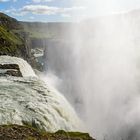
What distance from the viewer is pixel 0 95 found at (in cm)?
4331

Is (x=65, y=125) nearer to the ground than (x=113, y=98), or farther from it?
farther from it

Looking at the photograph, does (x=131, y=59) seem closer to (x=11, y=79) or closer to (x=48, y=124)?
(x=11, y=79)

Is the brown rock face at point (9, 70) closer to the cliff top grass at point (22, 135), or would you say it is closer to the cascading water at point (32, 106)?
the cascading water at point (32, 106)

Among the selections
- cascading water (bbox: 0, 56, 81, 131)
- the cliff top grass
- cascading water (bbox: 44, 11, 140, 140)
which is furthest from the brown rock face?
the cliff top grass

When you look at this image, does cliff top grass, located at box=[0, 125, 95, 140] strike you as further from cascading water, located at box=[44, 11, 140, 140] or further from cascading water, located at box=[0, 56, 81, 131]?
cascading water, located at box=[44, 11, 140, 140]

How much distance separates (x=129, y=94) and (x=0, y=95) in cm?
7021

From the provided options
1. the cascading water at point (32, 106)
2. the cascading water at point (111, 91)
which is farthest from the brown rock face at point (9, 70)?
the cascading water at point (111, 91)

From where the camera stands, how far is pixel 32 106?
41.0 meters

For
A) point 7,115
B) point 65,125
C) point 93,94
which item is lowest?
point 93,94

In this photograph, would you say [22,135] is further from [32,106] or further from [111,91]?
[111,91]

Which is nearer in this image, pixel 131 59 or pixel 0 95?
pixel 0 95

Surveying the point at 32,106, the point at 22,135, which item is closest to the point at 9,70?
the point at 32,106

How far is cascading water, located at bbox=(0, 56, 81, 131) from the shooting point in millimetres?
37938

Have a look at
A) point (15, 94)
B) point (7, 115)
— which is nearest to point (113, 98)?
point (15, 94)
